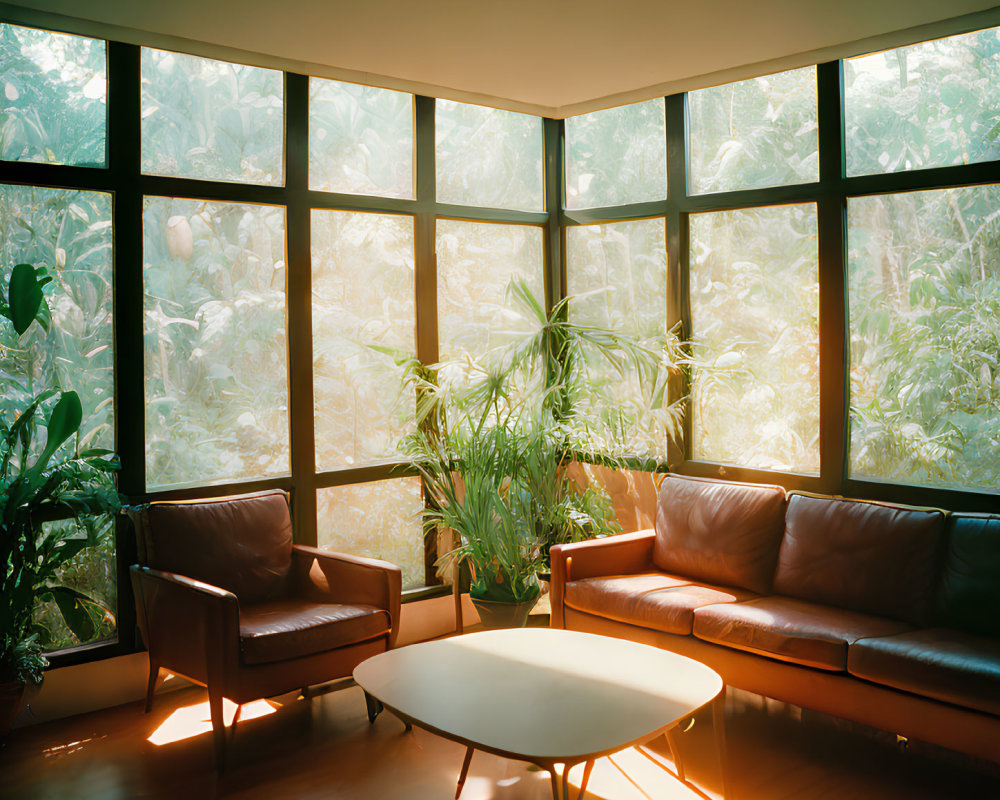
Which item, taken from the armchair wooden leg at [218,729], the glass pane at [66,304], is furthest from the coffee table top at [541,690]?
the glass pane at [66,304]

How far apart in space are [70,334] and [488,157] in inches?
106

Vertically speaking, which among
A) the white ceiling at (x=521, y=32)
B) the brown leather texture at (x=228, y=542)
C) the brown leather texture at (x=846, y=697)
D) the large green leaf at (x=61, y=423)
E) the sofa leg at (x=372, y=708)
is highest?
the white ceiling at (x=521, y=32)

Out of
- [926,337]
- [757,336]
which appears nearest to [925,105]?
[926,337]

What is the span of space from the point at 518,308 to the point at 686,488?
64.6 inches

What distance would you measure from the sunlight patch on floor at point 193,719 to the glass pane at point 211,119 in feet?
8.59

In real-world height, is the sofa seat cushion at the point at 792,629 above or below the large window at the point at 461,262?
below

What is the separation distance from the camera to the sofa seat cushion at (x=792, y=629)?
3.20 m

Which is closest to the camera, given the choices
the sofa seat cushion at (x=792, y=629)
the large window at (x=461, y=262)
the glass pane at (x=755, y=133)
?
the sofa seat cushion at (x=792, y=629)

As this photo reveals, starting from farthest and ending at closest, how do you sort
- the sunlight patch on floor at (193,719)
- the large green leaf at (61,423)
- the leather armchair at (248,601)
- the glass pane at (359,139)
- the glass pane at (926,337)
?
the glass pane at (359,139), the glass pane at (926,337), the sunlight patch on floor at (193,719), the large green leaf at (61,423), the leather armchair at (248,601)

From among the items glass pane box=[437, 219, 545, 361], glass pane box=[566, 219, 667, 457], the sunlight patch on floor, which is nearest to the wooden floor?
the sunlight patch on floor

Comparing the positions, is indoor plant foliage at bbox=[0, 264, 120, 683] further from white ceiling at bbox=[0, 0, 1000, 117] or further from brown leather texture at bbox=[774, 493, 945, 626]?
brown leather texture at bbox=[774, 493, 945, 626]

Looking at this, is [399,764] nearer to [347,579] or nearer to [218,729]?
[218,729]

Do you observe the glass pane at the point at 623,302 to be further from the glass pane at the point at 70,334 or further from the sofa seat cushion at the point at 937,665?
the glass pane at the point at 70,334

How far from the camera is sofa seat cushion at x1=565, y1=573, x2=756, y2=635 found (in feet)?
12.1
